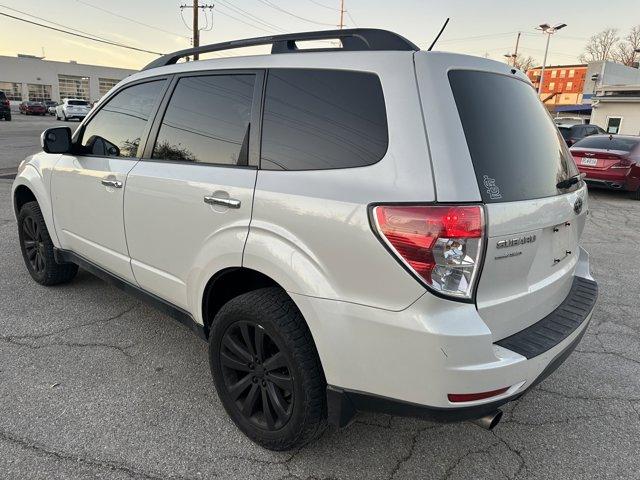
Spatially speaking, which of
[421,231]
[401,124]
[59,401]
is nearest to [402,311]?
[421,231]

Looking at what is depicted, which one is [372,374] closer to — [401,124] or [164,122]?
[401,124]

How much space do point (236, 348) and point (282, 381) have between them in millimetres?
328

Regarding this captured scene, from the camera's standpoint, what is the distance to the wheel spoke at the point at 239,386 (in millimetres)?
2370

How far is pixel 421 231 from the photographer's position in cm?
173

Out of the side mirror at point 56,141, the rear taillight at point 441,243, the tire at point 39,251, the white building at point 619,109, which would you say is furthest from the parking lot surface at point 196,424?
the white building at point 619,109

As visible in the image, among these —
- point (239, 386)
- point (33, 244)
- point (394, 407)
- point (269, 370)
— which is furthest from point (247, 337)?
point (33, 244)

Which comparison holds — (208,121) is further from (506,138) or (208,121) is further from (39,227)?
(39,227)

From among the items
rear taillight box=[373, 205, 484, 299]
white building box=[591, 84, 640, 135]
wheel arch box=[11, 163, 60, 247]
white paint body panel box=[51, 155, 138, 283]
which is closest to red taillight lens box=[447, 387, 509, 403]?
rear taillight box=[373, 205, 484, 299]

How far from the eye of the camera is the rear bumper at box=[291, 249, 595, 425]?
1.73 meters

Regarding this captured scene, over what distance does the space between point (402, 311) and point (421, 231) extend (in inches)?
11.9

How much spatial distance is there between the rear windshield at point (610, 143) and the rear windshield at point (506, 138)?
9.94 meters

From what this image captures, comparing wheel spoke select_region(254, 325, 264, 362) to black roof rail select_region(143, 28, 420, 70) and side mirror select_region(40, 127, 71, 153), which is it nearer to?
black roof rail select_region(143, 28, 420, 70)

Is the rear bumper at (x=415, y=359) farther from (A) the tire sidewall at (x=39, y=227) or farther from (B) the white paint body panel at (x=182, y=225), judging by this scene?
(A) the tire sidewall at (x=39, y=227)

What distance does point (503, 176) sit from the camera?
1.93 metres
